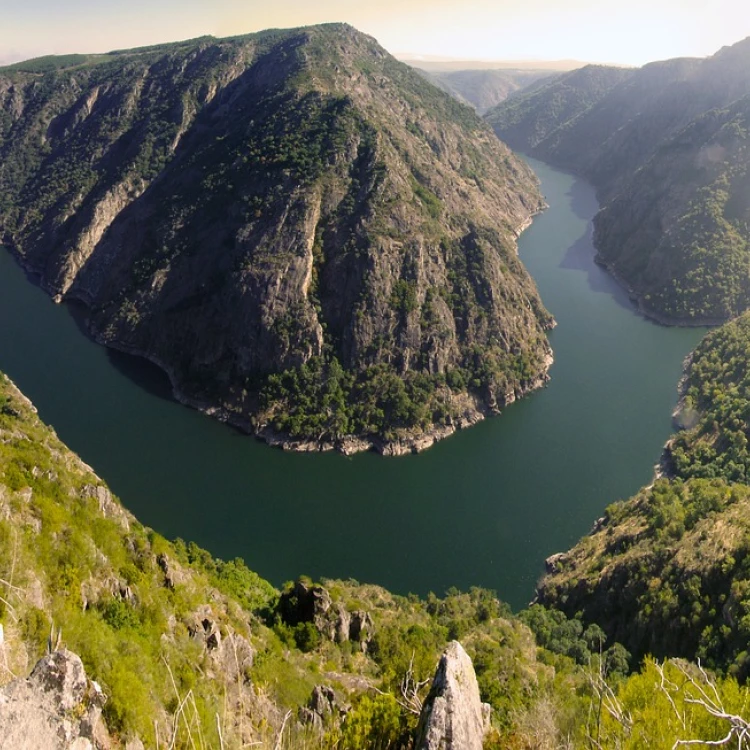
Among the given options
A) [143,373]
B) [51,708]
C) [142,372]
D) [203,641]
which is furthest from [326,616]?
[142,372]

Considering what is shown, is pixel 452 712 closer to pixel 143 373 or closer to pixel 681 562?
pixel 681 562

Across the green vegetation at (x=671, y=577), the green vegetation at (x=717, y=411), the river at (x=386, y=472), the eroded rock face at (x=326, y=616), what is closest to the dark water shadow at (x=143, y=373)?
the river at (x=386, y=472)

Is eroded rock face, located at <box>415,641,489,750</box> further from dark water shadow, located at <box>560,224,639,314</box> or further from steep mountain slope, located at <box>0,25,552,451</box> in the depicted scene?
dark water shadow, located at <box>560,224,639,314</box>

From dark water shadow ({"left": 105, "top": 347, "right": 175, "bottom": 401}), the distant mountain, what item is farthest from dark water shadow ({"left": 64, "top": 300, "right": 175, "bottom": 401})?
the distant mountain

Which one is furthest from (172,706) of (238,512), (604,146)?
(604,146)

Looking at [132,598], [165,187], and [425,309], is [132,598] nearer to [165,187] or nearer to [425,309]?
[425,309]

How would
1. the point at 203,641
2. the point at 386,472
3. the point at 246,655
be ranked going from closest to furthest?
the point at 203,641 < the point at 246,655 < the point at 386,472

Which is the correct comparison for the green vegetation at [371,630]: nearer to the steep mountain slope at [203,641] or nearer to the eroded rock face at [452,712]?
the steep mountain slope at [203,641]

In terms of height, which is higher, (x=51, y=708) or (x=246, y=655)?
(x=51, y=708)
